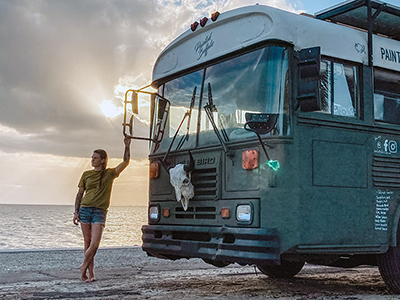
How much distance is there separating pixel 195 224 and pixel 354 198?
1.84m

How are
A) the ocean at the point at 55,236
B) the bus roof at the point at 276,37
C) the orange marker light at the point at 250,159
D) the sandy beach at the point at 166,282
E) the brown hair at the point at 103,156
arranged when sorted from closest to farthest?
the orange marker light at the point at 250,159 < the bus roof at the point at 276,37 < the sandy beach at the point at 166,282 < the brown hair at the point at 103,156 < the ocean at the point at 55,236

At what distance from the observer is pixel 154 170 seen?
7656 mm

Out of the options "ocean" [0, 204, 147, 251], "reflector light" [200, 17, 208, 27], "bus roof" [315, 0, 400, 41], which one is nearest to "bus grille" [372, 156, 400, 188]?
"bus roof" [315, 0, 400, 41]

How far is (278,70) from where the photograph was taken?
20.0ft

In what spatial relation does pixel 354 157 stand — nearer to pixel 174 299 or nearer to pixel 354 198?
pixel 354 198

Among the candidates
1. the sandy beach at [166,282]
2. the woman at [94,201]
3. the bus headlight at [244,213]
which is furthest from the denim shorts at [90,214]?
the bus headlight at [244,213]

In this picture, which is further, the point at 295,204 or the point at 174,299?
the point at 174,299

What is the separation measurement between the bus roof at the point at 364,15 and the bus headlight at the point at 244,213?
8.99 feet

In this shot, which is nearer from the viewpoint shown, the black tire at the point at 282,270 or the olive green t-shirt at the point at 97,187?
the olive green t-shirt at the point at 97,187

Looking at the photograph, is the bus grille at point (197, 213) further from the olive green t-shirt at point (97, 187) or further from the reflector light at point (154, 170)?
the olive green t-shirt at point (97, 187)

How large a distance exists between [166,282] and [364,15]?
14.7ft

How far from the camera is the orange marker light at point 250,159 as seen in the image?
6.10 meters

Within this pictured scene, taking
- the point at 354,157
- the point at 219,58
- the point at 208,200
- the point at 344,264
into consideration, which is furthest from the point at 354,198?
the point at 219,58

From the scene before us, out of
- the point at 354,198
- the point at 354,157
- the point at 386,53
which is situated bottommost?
the point at 354,198
